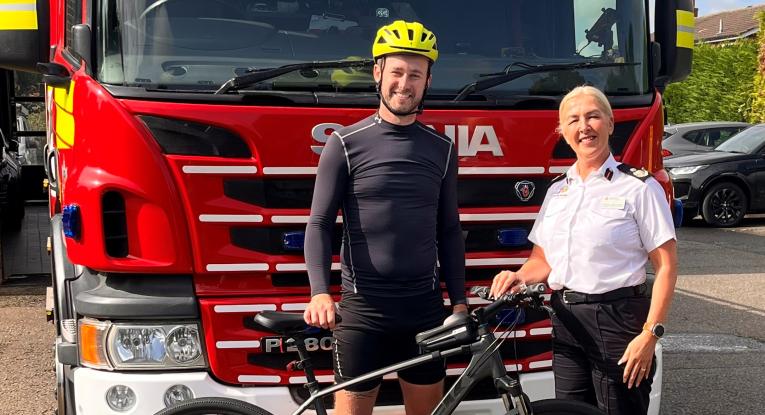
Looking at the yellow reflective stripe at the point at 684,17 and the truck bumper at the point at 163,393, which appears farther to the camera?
the yellow reflective stripe at the point at 684,17

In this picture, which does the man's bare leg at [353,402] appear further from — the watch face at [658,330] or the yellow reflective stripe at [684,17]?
the yellow reflective stripe at [684,17]

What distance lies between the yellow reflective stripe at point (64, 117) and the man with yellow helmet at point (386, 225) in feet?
3.95

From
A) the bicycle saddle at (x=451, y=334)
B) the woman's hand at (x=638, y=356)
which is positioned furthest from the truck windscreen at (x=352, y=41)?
the woman's hand at (x=638, y=356)

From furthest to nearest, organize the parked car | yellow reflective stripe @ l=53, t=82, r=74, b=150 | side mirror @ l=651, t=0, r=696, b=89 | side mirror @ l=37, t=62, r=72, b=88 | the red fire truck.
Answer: the parked car → side mirror @ l=651, t=0, r=696, b=89 → side mirror @ l=37, t=62, r=72, b=88 → yellow reflective stripe @ l=53, t=82, r=74, b=150 → the red fire truck

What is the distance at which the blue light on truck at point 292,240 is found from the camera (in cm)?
327

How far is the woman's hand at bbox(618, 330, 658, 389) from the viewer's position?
2.77 m

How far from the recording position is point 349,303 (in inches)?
115

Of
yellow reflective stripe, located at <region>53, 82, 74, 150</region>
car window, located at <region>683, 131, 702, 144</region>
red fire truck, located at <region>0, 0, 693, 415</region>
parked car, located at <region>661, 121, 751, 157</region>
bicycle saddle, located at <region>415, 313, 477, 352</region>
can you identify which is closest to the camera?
bicycle saddle, located at <region>415, 313, 477, 352</region>

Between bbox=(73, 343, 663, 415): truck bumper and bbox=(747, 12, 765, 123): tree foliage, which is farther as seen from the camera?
bbox=(747, 12, 765, 123): tree foliage

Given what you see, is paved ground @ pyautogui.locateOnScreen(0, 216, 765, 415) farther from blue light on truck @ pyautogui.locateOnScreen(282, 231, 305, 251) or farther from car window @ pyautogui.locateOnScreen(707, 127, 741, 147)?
car window @ pyautogui.locateOnScreen(707, 127, 741, 147)

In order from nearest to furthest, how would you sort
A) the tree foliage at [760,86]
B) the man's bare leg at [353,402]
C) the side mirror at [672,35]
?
the man's bare leg at [353,402] → the side mirror at [672,35] → the tree foliage at [760,86]

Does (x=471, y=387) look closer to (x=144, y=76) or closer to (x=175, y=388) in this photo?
(x=175, y=388)

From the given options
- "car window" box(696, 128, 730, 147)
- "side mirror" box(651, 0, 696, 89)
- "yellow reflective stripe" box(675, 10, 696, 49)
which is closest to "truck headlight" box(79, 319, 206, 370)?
"side mirror" box(651, 0, 696, 89)

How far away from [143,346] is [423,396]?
1.05 metres
